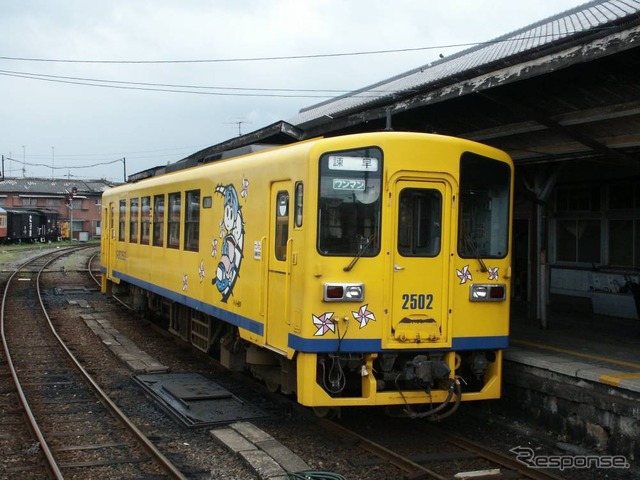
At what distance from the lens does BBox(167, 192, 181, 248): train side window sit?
10.4 meters

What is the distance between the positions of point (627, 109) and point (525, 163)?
99.0 inches

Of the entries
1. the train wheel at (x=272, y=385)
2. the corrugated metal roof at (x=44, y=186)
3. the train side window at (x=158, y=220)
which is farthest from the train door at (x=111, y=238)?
the corrugated metal roof at (x=44, y=186)

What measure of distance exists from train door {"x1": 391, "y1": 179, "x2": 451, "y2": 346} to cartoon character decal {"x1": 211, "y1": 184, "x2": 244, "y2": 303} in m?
2.12

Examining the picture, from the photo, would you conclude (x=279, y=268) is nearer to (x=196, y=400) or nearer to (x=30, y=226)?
(x=196, y=400)

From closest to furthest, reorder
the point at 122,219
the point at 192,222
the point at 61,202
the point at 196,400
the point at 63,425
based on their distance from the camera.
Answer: the point at 63,425, the point at 196,400, the point at 192,222, the point at 122,219, the point at 61,202

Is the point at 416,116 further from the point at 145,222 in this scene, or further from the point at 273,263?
the point at 145,222

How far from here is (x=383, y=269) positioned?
6324 mm

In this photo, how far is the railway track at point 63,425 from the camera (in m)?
5.97

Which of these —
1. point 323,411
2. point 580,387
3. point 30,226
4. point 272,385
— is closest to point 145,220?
point 272,385

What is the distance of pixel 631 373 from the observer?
6875mm

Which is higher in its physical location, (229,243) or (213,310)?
(229,243)

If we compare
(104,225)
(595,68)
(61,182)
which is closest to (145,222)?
(104,225)

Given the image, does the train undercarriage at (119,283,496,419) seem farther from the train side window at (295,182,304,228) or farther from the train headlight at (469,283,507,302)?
the train side window at (295,182,304,228)

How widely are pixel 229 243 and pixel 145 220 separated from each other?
469 centimetres
